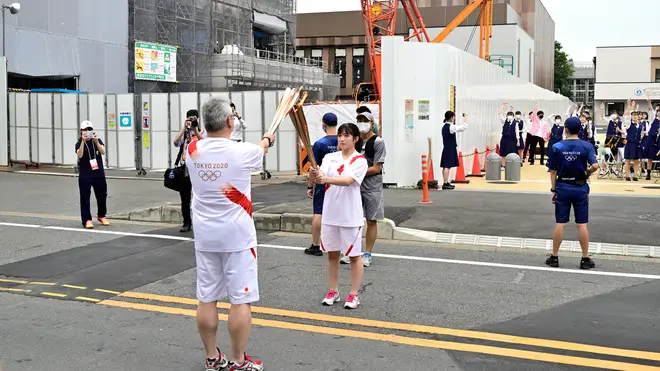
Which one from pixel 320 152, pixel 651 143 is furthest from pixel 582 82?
pixel 320 152

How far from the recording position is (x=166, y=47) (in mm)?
33781

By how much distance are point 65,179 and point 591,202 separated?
14476 millimetres

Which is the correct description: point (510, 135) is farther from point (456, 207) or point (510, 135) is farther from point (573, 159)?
point (573, 159)

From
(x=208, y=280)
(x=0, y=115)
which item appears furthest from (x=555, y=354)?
(x=0, y=115)

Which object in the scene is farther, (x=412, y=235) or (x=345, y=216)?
(x=412, y=235)

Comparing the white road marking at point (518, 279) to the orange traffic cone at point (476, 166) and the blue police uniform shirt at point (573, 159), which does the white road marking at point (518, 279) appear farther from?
the orange traffic cone at point (476, 166)

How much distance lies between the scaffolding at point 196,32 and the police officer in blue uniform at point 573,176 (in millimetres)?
27656

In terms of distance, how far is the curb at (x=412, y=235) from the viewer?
31.0ft

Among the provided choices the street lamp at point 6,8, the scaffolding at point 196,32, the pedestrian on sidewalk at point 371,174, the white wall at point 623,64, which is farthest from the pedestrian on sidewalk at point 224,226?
the white wall at point 623,64

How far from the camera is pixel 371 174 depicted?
8.13 meters

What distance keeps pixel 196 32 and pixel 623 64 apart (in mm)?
57802

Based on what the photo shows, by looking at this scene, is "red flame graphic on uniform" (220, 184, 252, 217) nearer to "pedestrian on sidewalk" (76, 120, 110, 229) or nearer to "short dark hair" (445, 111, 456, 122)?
"pedestrian on sidewalk" (76, 120, 110, 229)

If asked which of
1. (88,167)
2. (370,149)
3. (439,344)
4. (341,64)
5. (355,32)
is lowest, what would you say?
(439,344)

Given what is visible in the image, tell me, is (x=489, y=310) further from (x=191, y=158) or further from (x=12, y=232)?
(x=12, y=232)
